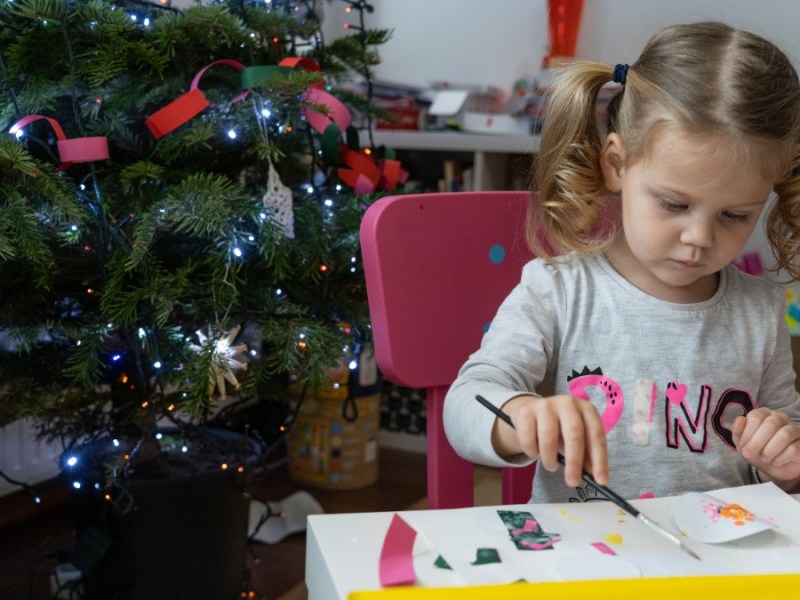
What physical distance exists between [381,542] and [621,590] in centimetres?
15

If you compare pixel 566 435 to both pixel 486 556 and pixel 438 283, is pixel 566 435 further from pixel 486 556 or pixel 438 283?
pixel 438 283

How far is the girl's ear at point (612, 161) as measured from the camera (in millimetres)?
917

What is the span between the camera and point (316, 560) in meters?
0.55

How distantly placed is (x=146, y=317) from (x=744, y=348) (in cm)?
72

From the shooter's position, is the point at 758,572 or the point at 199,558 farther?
the point at 199,558

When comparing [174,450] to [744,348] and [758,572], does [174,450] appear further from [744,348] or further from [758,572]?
[758,572]

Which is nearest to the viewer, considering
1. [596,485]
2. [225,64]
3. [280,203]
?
[596,485]

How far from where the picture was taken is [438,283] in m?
0.91

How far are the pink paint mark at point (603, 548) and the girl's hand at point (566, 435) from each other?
0.14ft

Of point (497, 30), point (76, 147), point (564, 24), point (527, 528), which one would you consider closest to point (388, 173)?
point (76, 147)

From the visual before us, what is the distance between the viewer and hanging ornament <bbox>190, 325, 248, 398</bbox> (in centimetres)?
110

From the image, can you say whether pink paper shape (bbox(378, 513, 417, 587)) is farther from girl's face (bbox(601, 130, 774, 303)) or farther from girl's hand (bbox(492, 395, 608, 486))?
girl's face (bbox(601, 130, 774, 303))

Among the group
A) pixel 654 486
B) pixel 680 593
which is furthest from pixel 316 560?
pixel 654 486

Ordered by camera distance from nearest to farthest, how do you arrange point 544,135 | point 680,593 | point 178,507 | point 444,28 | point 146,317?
point 680,593 < point 544,135 < point 146,317 < point 178,507 < point 444,28
